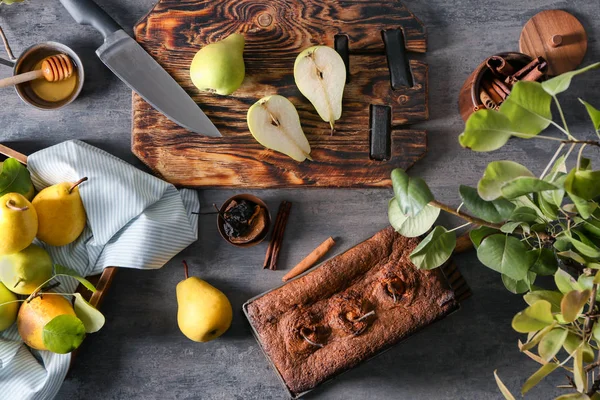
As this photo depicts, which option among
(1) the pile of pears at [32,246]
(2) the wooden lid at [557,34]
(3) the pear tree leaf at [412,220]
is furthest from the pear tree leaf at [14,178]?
(2) the wooden lid at [557,34]

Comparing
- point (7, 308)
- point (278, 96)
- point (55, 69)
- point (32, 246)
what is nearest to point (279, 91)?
point (278, 96)

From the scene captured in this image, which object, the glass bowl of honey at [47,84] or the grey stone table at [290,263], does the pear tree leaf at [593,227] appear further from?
the glass bowl of honey at [47,84]

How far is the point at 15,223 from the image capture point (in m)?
1.01

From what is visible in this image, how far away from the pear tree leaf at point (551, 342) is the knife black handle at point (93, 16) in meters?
0.95

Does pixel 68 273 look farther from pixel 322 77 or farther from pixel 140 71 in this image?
pixel 322 77

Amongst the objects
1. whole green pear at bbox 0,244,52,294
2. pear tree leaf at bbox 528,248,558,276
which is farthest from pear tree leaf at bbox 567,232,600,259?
whole green pear at bbox 0,244,52,294

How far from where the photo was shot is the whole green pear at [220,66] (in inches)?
43.9

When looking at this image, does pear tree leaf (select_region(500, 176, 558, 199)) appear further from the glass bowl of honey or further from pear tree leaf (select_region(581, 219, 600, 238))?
the glass bowl of honey

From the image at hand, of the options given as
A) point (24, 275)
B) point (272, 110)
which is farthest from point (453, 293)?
point (24, 275)

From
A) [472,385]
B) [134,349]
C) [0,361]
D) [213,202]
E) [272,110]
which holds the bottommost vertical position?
[472,385]

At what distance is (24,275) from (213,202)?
1.27 feet

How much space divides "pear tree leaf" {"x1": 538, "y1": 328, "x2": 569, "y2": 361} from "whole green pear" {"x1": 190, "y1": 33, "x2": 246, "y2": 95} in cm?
72

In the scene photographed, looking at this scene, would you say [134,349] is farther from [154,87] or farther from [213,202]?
[154,87]

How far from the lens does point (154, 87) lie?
1.17m
